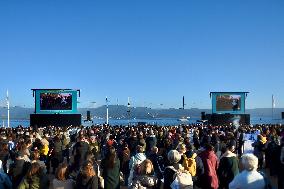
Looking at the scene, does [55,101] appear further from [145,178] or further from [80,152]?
[145,178]

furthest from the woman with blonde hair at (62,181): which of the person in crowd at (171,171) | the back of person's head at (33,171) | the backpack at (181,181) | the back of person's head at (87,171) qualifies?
the backpack at (181,181)

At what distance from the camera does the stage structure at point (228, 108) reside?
5066 centimetres

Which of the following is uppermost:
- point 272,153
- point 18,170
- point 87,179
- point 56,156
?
point 87,179

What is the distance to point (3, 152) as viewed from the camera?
12.3m

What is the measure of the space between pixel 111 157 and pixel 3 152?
14.6ft

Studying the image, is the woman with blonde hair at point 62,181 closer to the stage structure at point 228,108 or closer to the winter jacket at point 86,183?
the winter jacket at point 86,183

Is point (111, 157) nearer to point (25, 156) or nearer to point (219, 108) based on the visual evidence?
point (25, 156)

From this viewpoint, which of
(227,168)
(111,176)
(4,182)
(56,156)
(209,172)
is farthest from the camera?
(56,156)

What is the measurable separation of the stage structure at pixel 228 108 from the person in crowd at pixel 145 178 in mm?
43527

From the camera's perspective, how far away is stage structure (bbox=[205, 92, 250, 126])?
5066 cm

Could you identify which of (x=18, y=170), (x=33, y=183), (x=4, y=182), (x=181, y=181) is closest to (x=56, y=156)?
(x=18, y=170)

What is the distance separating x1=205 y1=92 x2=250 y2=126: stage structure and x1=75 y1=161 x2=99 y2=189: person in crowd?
43802 mm

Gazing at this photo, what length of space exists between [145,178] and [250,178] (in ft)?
6.27

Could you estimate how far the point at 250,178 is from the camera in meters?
6.38
